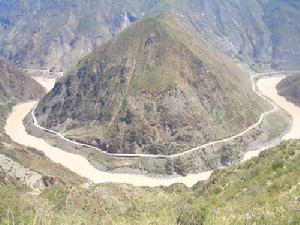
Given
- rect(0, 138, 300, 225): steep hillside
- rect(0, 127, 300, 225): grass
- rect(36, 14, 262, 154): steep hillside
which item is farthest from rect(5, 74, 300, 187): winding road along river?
rect(0, 127, 300, 225): grass

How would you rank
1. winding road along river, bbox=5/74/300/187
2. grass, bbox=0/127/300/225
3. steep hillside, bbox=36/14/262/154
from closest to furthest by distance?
→ grass, bbox=0/127/300/225 < winding road along river, bbox=5/74/300/187 < steep hillside, bbox=36/14/262/154

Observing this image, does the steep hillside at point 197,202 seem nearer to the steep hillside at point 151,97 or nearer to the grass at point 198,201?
the grass at point 198,201

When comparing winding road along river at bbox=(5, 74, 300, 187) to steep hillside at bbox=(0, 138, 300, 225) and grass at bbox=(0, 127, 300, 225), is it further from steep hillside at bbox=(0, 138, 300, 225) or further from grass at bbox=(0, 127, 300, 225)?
grass at bbox=(0, 127, 300, 225)

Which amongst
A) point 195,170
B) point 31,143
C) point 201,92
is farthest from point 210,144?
point 31,143

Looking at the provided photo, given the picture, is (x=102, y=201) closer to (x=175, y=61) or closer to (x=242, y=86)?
(x=175, y=61)

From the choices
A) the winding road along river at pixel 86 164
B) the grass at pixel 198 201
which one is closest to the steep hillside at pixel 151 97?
the winding road along river at pixel 86 164

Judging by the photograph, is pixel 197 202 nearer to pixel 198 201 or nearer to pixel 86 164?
pixel 198 201

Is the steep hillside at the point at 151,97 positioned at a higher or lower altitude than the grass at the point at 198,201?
lower

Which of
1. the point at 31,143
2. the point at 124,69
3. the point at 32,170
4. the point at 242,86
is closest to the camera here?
the point at 32,170

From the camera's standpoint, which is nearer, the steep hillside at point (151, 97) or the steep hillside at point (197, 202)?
the steep hillside at point (197, 202)
